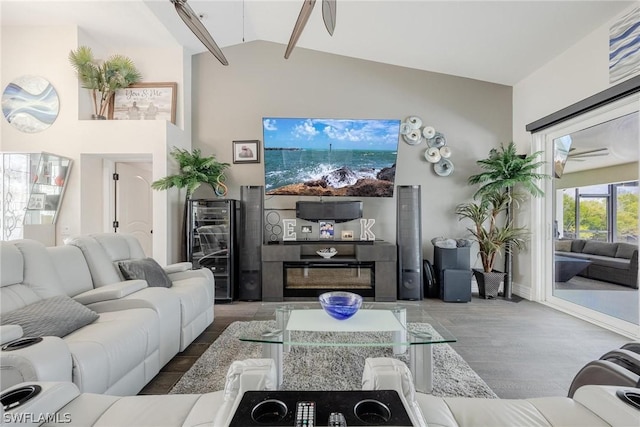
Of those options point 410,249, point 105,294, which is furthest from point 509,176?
point 105,294

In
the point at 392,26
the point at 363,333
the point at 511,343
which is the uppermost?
the point at 392,26

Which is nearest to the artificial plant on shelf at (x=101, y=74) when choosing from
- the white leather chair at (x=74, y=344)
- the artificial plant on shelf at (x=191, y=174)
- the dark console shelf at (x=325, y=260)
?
the artificial plant on shelf at (x=191, y=174)

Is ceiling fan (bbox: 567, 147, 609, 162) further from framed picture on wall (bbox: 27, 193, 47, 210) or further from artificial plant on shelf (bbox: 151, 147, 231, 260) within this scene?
framed picture on wall (bbox: 27, 193, 47, 210)

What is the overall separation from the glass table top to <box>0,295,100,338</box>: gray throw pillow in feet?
3.18

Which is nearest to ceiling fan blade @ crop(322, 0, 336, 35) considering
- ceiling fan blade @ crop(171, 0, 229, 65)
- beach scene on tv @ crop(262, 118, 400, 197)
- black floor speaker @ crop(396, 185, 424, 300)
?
ceiling fan blade @ crop(171, 0, 229, 65)

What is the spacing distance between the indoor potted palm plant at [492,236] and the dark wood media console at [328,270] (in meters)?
1.29

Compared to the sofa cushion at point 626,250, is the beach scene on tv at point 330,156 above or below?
above

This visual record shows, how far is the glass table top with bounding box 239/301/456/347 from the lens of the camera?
177 cm

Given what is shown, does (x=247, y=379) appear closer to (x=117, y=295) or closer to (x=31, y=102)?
(x=117, y=295)

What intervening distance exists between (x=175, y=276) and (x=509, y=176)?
4340 millimetres

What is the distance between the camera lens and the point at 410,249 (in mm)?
4039

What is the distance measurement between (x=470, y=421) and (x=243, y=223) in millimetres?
3475

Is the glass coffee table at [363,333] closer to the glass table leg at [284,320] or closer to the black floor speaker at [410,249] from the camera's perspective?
the glass table leg at [284,320]

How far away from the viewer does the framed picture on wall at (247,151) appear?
4.56 meters
